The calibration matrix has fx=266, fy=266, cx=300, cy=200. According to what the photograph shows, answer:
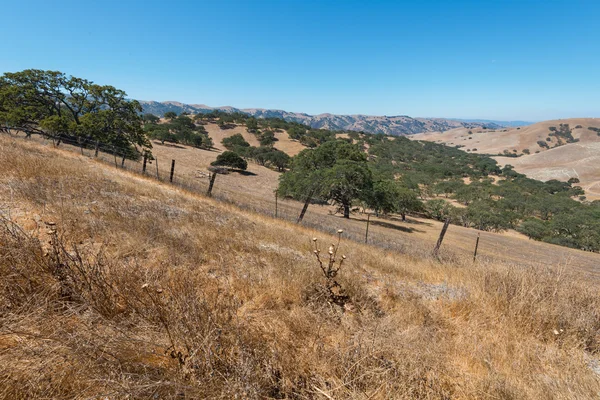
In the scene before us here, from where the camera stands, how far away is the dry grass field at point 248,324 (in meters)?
2.13

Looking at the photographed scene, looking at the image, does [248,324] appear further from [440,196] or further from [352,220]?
[440,196]

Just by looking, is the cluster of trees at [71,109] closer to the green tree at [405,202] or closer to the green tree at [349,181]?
the green tree at [349,181]

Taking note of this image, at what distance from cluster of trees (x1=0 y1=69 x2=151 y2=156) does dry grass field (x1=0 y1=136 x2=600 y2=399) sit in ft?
83.6

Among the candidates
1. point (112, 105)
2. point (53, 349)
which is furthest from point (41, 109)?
point (53, 349)

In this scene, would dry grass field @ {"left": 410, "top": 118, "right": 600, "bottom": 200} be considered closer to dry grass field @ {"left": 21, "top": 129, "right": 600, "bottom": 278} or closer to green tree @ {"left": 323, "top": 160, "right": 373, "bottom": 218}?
dry grass field @ {"left": 21, "top": 129, "right": 600, "bottom": 278}

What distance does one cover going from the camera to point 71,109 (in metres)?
28.8

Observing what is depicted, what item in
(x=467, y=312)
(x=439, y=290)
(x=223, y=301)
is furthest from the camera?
(x=439, y=290)

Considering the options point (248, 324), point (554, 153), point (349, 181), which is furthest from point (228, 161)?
point (554, 153)

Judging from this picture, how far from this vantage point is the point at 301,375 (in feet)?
8.61

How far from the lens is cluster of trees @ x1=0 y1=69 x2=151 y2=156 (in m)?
25.7

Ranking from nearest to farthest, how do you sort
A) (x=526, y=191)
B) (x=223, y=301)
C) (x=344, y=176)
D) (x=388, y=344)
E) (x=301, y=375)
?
(x=301, y=375) → (x=388, y=344) → (x=223, y=301) → (x=344, y=176) → (x=526, y=191)

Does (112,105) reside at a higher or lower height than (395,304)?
higher

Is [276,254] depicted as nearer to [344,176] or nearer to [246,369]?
[246,369]

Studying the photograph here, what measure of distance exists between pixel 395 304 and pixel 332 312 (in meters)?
1.81
